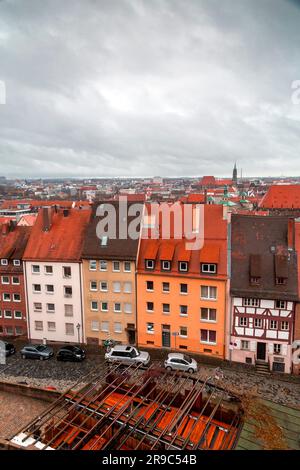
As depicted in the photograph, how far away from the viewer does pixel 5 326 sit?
1319 inches

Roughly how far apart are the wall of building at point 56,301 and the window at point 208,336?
10.9 meters

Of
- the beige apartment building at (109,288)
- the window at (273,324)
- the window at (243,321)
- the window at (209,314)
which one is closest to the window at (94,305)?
the beige apartment building at (109,288)

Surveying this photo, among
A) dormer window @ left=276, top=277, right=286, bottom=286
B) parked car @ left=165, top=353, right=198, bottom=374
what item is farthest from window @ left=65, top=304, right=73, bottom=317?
dormer window @ left=276, top=277, right=286, bottom=286

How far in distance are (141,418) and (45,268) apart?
67.8ft

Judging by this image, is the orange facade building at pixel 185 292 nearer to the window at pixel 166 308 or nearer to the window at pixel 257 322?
the window at pixel 166 308

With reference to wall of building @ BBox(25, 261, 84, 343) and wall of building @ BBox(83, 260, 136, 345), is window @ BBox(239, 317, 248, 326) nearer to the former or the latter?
wall of building @ BBox(83, 260, 136, 345)

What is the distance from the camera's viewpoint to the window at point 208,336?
2758 cm

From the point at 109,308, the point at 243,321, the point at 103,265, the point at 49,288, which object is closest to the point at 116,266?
the point at 103,265

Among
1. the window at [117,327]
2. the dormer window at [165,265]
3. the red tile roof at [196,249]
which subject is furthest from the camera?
the window at [117,327]

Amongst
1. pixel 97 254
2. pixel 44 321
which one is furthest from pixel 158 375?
pixel 44 321

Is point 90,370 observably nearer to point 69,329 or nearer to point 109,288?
point 69,329

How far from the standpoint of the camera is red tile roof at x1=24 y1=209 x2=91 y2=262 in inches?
1236

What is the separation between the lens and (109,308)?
99.6 feet

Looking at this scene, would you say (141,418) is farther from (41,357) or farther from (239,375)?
(41,357)
